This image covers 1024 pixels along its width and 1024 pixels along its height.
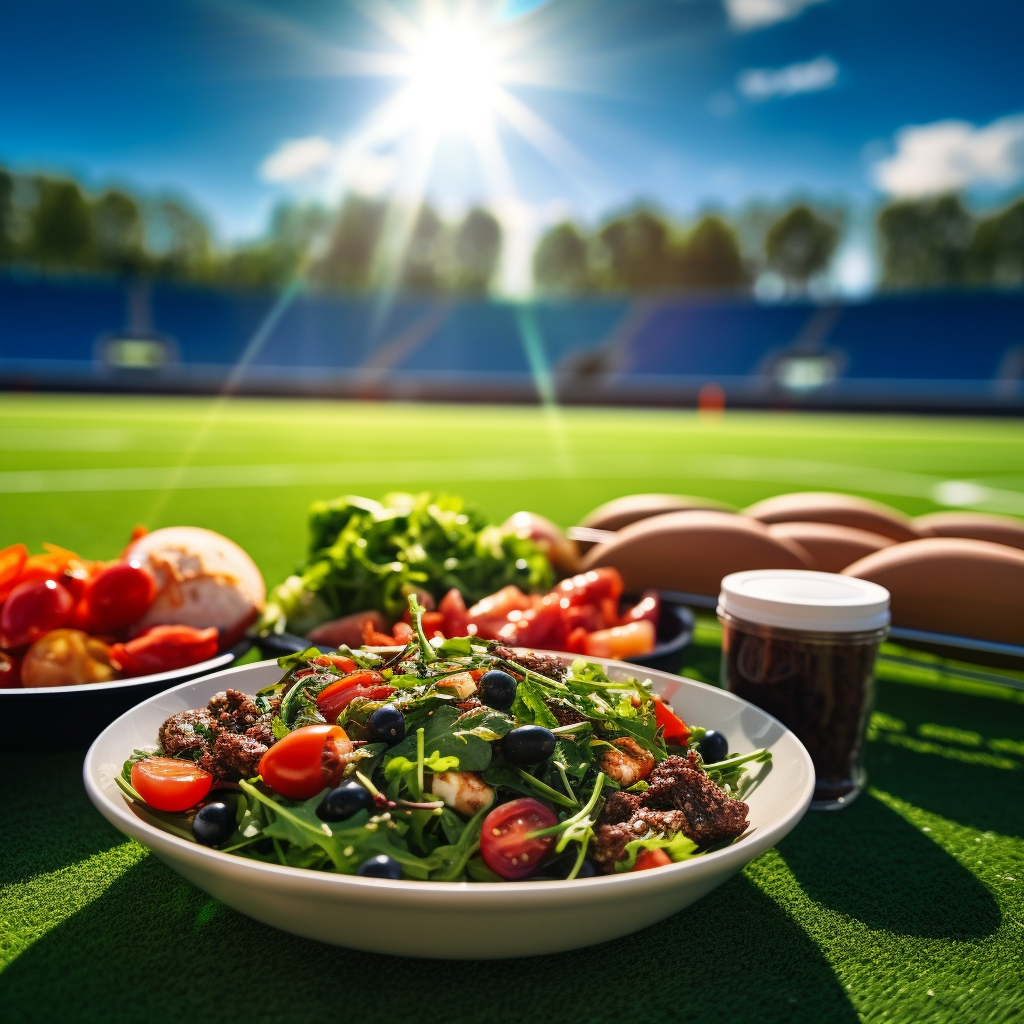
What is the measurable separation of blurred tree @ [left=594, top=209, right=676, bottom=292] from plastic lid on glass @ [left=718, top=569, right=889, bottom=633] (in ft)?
265

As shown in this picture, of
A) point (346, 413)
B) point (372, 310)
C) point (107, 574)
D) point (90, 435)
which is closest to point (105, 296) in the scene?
point (372, 310)

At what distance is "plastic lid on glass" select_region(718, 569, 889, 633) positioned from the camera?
2.13 metres

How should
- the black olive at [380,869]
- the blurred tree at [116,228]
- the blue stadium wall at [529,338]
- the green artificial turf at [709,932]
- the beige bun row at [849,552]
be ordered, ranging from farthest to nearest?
the blurred tree at [116,228], the blue stadium wall at [529,338], the beige bun row at [849,552], the green artificial turf at [709,932], the black olive at [380,869]

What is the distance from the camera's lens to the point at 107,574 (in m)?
2.48

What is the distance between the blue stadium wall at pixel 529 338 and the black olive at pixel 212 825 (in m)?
40.5

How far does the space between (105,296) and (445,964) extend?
5234 cm

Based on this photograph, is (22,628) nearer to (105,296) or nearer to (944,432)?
(944,432)

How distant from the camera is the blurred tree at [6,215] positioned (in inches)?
2692

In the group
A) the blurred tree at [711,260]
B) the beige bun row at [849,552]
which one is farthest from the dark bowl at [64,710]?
the blurred tree at [711,260]

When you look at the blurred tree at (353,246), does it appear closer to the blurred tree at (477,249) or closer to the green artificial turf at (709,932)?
the blurred tree at (477,249)

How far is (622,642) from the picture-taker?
252 centimetres

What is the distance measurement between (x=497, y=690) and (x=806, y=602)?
90cm

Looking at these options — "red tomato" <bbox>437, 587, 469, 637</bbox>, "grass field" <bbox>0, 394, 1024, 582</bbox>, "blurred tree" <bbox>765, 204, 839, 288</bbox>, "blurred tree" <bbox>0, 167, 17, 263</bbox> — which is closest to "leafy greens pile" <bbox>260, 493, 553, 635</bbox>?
"red tomato" <bbox>437, 587, 469, 637</bbox>

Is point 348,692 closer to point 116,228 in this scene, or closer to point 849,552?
point 849,552
